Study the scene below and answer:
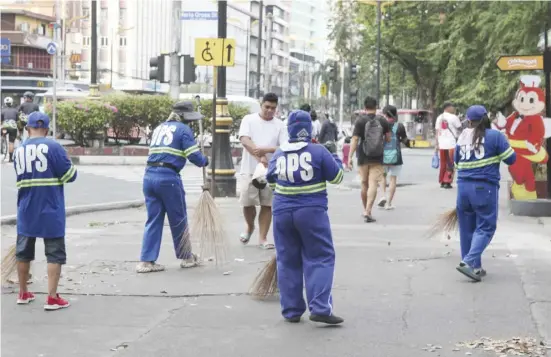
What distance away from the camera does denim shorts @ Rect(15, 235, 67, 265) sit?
308 inches

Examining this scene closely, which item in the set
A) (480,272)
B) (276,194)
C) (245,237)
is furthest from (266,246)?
(276,194)

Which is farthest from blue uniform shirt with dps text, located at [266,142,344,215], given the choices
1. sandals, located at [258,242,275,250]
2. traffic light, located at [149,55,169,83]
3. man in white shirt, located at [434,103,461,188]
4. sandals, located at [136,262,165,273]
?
traffic light, located at [149,55,169,83]

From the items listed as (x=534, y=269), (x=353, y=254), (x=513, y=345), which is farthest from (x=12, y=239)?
(x=513, y=345)

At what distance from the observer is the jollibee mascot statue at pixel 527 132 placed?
14508 millimetres

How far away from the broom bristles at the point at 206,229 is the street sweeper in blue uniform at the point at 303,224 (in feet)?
8.13

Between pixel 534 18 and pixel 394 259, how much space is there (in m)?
12.6

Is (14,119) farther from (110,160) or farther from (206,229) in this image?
(206,229)

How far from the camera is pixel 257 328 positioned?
7227 mm

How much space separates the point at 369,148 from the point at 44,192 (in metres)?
7.37

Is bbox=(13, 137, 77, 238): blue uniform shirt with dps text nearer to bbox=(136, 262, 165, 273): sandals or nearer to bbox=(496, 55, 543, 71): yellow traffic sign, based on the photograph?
bbox=(136, 262, 165, 273): sandals

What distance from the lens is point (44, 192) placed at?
7770 mm

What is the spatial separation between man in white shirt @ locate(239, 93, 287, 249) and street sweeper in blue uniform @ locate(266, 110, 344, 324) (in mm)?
3238

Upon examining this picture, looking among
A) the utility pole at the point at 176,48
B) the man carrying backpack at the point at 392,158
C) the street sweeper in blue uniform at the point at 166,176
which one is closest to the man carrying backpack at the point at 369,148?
the man carrying backpack at the point at 392,158

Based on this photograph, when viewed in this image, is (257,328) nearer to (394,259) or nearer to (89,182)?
(394,259)
